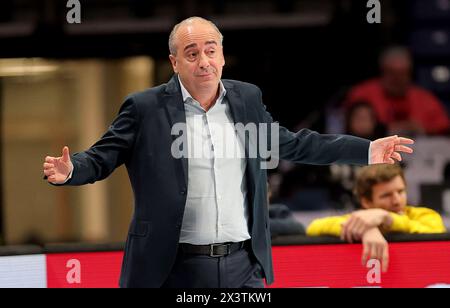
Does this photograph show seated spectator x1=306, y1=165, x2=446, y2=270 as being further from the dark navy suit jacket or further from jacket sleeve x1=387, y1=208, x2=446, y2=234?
the dark navy suit jacket

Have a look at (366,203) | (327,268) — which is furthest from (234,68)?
(327,268)

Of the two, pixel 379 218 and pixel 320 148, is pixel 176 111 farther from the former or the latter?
pixel 379 218

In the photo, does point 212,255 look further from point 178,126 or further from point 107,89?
point 107,89

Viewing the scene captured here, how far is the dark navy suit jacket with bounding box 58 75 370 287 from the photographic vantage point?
8.81 feet

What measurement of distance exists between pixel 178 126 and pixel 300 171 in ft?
12.3

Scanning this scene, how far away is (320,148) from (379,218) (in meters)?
0.72

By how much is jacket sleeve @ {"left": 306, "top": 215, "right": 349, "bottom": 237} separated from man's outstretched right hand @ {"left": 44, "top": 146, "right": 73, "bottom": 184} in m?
1.40

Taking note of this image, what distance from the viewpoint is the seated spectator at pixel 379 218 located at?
352 cm

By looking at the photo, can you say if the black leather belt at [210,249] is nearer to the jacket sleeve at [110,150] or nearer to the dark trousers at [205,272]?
the dark trousers at [205,272]

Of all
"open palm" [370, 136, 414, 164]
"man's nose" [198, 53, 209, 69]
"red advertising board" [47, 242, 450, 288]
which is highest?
"man's nose" [198, 53, 209, 69]

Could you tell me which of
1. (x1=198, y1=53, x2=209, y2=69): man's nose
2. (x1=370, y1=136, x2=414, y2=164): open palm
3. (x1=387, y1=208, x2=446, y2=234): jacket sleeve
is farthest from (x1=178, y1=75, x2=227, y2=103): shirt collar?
(x1=387, y1=208, x2=446, y2=234): jacket sleeve

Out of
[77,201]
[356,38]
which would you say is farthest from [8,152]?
[356,38]

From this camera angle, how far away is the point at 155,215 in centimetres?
269

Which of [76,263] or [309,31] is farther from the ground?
[309,31]
